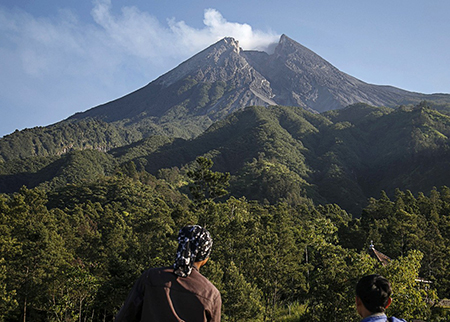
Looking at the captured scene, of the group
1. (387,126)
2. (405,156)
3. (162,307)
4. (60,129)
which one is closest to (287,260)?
(162,307)

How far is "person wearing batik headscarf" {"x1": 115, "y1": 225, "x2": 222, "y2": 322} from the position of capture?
2.45m

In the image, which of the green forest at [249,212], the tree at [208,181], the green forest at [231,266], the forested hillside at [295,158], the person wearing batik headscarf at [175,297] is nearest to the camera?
the person wearing batik headscarf at [175,297]

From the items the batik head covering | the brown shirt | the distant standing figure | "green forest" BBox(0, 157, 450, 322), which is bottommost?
"green forest" BBox(0, 157, 450, 322)

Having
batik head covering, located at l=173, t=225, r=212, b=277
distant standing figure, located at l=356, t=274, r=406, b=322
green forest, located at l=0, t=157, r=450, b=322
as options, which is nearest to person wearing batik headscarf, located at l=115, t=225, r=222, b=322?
batik head covering, located at l=173, t=225, r=212, b=277

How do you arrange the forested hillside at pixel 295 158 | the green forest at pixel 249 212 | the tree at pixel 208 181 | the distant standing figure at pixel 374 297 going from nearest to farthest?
the distant standing figure at pixel 374 297
the green forest at pixel 249 212
the tree at pixel 208 181
the forested hillside at pixel 295 158

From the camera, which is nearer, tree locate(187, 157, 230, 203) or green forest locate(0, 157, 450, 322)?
green forest locate(0, 157, 450, 322)

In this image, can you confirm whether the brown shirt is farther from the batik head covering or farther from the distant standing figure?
the distant standing figure

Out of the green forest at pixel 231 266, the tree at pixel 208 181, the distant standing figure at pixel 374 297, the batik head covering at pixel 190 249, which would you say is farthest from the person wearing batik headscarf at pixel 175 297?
the tree at pixel 208 181

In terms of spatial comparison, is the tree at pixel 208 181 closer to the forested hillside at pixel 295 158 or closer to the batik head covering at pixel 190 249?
the batik head covering at pixel 190 249

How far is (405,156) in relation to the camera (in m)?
103

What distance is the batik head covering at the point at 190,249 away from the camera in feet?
8.27

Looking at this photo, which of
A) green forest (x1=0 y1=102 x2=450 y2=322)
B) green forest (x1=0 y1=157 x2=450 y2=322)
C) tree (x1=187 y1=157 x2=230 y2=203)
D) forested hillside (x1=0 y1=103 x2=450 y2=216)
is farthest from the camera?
forested hillside (x1=0 y1=103 x2=450 y2=216)

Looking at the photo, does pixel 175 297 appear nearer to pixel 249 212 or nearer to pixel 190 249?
pixel 190 249

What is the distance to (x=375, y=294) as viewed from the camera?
2652 mm
